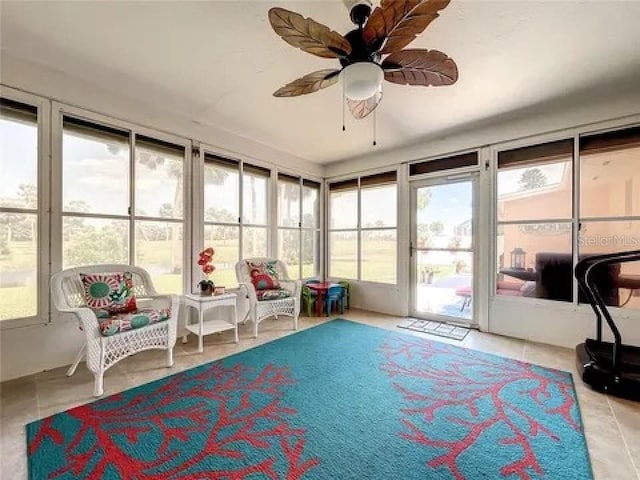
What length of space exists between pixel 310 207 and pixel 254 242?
139 cm

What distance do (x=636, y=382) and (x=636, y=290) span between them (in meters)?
1.24

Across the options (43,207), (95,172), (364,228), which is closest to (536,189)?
(364,228)

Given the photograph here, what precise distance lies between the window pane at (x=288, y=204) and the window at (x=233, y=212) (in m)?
0.27

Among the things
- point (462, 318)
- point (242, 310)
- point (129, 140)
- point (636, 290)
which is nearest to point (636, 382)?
point (636, 290)

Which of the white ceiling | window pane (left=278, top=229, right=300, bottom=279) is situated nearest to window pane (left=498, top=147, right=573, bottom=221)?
the white ceiling

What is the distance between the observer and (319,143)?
434cm

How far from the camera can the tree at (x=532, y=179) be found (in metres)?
3.43

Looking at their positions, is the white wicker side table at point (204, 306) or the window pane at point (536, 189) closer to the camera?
the white wicker side table at point (204, 306)

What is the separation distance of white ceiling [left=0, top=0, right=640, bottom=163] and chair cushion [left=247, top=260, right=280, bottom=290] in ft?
6.15

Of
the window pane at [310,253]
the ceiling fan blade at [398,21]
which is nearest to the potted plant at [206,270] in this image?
the window pane at [310,253]

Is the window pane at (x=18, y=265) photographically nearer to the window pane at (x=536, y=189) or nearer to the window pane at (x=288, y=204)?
the window pane at (x=288, y=204)

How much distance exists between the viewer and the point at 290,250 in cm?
489

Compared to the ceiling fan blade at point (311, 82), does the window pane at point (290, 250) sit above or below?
below

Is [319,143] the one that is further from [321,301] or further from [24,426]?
[24,426]
